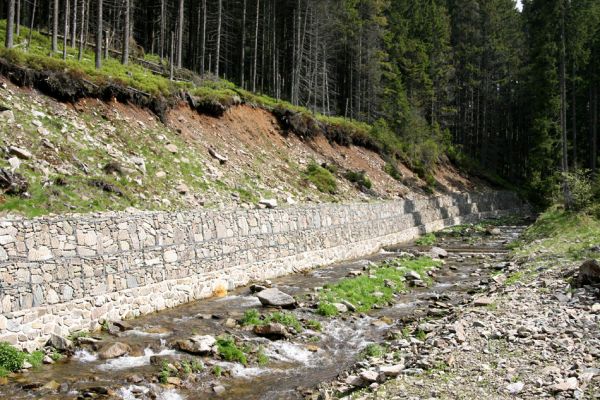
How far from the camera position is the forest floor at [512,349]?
805 centimetres

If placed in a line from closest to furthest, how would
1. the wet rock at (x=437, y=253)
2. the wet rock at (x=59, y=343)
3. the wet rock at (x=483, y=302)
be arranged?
the wet rock at (x=59, y=343) < the wet rock at (x=483, y=302) < the wet rock at (x=437, y=253)

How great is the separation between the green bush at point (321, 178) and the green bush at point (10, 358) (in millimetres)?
21244

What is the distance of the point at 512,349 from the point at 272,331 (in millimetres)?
5913

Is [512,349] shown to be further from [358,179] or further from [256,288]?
[358,179]

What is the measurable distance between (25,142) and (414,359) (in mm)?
14689

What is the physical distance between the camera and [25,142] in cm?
1725

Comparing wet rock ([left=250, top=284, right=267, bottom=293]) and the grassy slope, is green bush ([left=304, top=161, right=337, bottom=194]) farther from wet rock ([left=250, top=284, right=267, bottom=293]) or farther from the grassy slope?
wet rock ([left=250, top=284, right=267, bottom=293])

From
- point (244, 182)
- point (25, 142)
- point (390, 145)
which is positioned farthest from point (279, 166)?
point (390, 145)

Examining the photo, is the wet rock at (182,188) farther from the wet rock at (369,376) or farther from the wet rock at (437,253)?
the wet rock at (437,253)

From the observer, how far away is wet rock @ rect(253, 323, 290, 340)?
42.9ft

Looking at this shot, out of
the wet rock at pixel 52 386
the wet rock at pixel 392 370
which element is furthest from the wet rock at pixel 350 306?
the wet rock at pixel 52 386

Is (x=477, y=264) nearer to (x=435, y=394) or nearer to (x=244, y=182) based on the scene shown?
(x=244, y=182)

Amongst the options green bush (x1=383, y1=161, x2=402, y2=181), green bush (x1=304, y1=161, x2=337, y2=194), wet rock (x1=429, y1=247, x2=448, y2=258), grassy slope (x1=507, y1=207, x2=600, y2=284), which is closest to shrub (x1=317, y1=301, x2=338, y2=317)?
grassy slope (x1=507, y1=207, x2=600, y2=284)

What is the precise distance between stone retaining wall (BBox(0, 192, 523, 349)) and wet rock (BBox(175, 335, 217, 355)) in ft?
8.37
